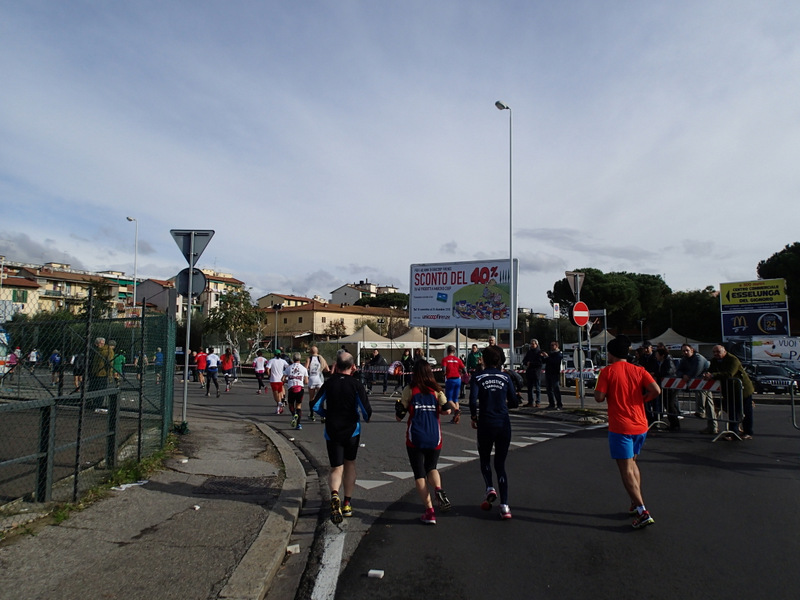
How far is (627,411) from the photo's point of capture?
18.5ft

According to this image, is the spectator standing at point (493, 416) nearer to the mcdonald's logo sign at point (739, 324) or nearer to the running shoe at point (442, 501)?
the running shoe at point (442, 501)

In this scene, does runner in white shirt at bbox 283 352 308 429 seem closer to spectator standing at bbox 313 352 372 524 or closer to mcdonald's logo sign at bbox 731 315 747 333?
spectator standing at bbox 313 352 372 524

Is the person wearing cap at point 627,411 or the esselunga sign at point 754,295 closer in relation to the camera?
the person wearing cap at point 627,411

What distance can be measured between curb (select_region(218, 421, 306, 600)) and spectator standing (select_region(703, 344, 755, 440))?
26.2ft

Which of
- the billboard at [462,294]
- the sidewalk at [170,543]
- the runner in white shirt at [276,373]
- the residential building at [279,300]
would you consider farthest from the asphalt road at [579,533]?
the residential building at [279,300]

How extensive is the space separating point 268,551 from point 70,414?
293 centimetres

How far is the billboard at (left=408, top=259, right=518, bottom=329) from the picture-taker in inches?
899

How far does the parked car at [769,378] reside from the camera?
82.6 feet

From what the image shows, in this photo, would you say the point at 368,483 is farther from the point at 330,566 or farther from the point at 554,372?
the point at 554,372

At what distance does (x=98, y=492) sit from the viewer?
612cm

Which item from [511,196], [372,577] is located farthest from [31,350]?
[511,196]

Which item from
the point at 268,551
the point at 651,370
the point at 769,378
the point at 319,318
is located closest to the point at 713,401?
the point at 651,370

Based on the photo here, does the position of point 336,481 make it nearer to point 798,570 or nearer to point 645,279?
point 798,570

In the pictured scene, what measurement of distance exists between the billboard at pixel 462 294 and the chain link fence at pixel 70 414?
45.5ft
